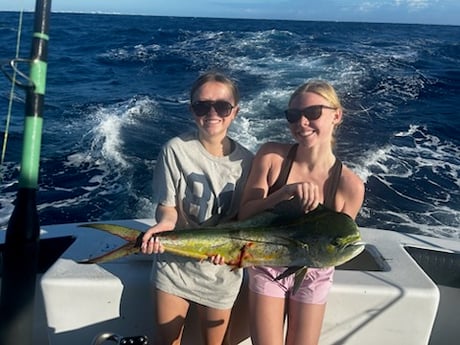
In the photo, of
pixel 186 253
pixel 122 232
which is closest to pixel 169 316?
pixel 186 253

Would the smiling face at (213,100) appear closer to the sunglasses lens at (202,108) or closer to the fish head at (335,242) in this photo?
the sunglasses lens at (202,108)

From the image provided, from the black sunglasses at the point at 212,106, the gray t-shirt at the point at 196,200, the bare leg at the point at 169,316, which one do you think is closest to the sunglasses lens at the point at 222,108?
the black sunglasses at the point at 212,106

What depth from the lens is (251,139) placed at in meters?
7.69

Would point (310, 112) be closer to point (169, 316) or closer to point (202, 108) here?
point (202, 108)

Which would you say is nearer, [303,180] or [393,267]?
[303,180]

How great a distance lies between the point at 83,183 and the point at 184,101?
170 inches

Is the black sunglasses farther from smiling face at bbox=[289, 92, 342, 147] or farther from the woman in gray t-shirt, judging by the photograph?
smiling face at bbox=[289, 92, 342, 147]

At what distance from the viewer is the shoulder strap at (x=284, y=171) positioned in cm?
215

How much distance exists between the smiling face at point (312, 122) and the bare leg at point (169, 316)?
0.81 m

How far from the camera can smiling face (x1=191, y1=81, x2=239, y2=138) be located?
2041 mm

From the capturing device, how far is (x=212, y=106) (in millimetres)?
2033

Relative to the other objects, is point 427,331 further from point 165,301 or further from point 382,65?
point 382,65

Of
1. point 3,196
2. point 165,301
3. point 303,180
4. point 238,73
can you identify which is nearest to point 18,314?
point 165,301

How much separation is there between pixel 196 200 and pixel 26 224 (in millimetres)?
681
